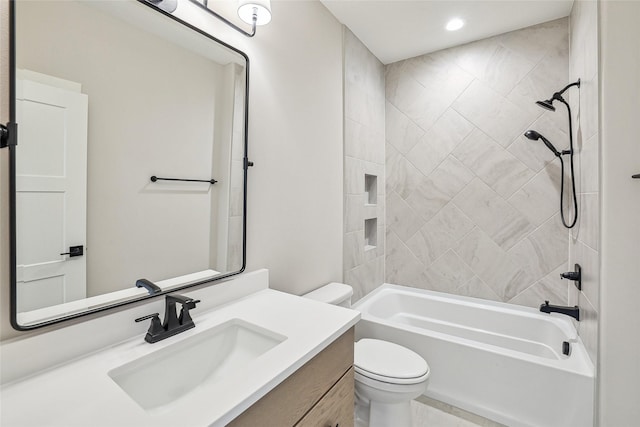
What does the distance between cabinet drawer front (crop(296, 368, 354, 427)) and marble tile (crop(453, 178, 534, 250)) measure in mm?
1823

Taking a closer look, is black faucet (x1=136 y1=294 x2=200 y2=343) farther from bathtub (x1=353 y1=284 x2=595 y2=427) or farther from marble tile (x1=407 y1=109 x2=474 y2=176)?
marble tile (x1=407 y1=109 x2=474 y2=176)

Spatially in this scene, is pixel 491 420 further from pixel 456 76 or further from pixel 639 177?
pixel 456 76

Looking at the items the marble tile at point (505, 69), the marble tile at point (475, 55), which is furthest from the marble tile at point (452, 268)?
the marble tile at point (475, 55)

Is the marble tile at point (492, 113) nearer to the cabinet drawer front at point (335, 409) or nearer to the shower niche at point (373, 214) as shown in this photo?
the shower niche at point (373, 214)

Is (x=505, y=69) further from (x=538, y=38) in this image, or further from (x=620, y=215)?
(x=620, y=215)

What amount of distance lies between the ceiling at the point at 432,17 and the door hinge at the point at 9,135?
183 cm

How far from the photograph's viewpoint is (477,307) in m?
2.33

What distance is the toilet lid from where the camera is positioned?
1395mm

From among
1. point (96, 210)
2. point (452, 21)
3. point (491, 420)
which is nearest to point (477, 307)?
point (491, 420)

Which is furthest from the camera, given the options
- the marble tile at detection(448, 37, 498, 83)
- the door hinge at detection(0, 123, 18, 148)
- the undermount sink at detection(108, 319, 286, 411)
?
the marble tile at detection(448, 37, 498, 83)

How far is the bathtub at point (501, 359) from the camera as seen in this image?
1.51 metres

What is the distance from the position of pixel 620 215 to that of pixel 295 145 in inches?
61.5

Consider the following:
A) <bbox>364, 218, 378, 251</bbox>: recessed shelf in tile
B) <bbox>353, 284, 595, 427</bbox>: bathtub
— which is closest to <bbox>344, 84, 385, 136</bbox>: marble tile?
<bbox>364, 218, 378, 251</bbox>: recessed shelf in tile

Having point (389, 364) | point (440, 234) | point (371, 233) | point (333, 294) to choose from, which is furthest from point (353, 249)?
point (389, 364)
